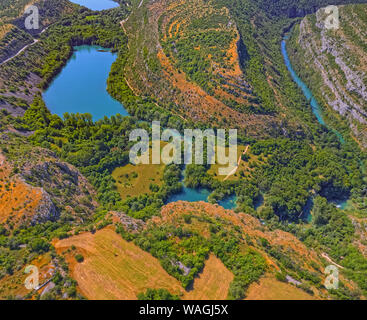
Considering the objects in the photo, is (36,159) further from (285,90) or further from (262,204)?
(285,90)

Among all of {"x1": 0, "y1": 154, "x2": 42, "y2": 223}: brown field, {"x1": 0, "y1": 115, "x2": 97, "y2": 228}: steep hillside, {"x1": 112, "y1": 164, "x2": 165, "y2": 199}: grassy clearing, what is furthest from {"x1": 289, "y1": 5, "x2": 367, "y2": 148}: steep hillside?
{"x1": 0, "y1": 154, "x2": 42, "y2": 223}: brown field

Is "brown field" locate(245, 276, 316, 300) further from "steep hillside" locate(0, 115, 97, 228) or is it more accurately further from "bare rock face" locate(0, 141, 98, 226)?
"steep hillside" locate(0, 115, 97, 228)

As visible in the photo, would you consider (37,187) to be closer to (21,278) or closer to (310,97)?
(21,278)

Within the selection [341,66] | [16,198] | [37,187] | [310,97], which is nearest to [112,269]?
[37,187]

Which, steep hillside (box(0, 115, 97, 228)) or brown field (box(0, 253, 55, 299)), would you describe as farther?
steep hillside (box(0, 115, 97, 228))

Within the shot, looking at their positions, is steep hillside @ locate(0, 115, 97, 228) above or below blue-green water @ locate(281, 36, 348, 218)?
below

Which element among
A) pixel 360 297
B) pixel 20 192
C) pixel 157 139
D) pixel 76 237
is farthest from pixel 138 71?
pixel 360 297

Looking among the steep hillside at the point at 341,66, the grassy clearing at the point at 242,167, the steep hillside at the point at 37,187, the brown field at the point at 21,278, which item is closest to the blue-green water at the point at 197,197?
the grassy clearing at the point at 242,167

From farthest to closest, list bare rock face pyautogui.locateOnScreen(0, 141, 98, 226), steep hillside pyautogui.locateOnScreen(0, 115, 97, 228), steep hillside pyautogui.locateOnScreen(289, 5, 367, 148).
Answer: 1. steep hillside pyautogui.locateOnScreen(289, 5, 367, 148)
2. steep hillside pyautogui.locateOnScreen(0, 115, 97, 228)
3. bare rock face pyautogui.locateOnScreen(0, 141, 98, 226)
